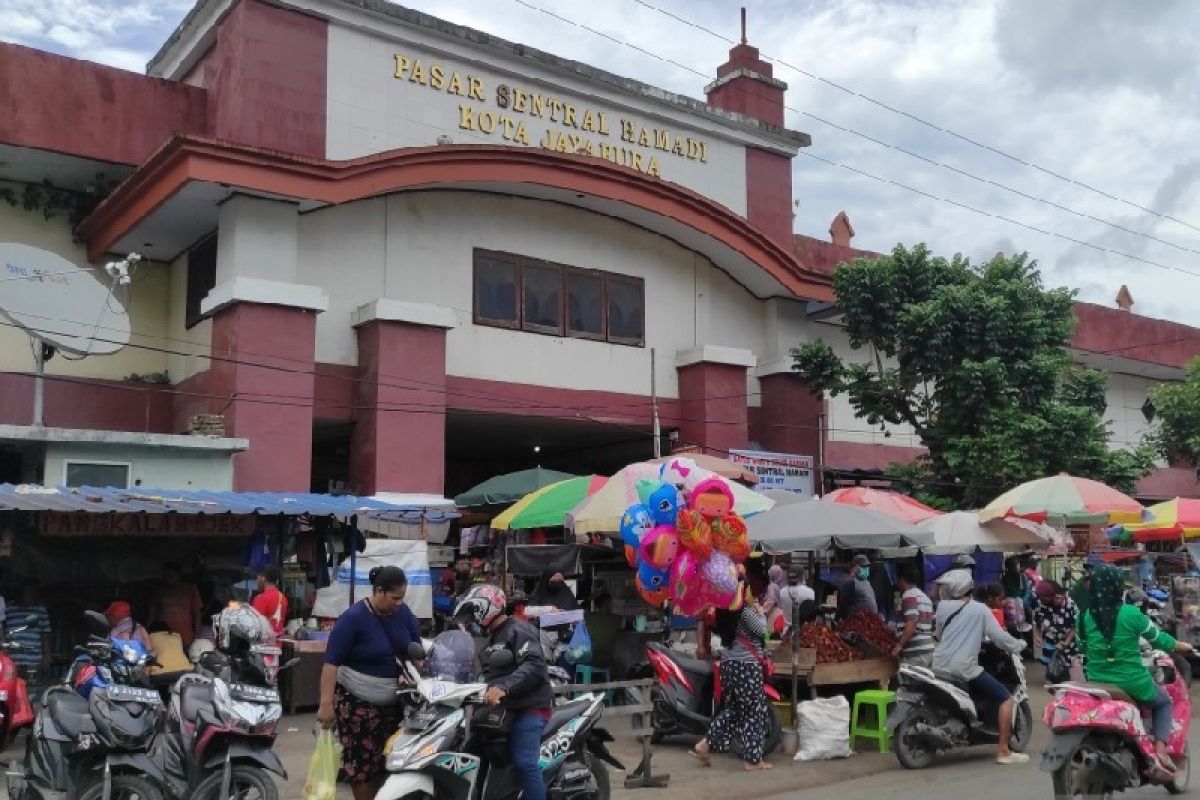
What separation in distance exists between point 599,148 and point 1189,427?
52.6 feet

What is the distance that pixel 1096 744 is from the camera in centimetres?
723

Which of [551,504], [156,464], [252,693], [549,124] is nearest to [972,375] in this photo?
[549,124]

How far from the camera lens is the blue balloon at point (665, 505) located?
975cm

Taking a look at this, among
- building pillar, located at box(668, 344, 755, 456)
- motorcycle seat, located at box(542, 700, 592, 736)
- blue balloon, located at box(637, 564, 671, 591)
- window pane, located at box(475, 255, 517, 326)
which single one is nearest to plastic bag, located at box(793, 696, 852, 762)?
blue balloon, located at box(637, 564, 671, 591)

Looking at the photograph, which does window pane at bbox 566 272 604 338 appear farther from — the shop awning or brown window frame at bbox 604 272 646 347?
the shop awning

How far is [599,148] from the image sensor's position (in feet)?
67.1

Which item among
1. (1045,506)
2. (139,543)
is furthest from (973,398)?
(139,543)

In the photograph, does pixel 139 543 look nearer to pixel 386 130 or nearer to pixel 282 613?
pixel 282 613

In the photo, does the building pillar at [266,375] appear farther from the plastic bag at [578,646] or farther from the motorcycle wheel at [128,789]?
the motorcycle wheel at [128,789]

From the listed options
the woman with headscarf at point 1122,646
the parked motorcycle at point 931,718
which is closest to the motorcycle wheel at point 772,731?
the parked motorcycle at point 931,718

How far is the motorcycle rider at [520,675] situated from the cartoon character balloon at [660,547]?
3.13m

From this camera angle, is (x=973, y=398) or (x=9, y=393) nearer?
(x=9, y=393)

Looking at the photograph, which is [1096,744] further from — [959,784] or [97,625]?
[97,625]

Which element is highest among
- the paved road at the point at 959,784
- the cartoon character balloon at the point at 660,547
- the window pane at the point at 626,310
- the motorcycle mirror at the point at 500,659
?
the window pane at the point at 626,310
